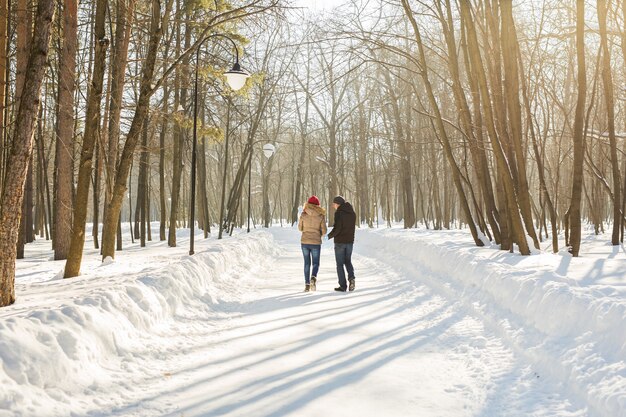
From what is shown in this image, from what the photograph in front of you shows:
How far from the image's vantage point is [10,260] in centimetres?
663

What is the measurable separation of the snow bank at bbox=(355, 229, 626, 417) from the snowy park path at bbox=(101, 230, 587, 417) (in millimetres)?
212

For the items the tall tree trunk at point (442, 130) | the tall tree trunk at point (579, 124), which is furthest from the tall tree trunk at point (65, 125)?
the tall tree trunk at point (579, 124)

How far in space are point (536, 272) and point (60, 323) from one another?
6630mm

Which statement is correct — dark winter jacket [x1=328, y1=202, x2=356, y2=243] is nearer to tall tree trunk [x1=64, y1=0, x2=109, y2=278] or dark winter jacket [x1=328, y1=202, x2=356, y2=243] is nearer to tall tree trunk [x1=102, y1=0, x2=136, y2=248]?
tall tree trunk [x1=64, y1=0, x2=109, y2=278]

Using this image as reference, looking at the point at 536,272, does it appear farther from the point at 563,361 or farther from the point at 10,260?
the point at 10,260

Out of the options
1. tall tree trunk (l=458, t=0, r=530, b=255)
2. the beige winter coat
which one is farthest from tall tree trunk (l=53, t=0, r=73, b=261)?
tall tree trunk (l=458, t=0, r=530, b=255)

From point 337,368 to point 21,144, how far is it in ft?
16.3

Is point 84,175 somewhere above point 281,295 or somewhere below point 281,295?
above

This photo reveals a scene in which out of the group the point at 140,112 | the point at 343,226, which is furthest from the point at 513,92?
the point at 140,112

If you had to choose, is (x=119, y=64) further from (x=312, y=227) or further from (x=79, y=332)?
(x=79, y=332)

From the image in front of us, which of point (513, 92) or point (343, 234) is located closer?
point (343, 234)

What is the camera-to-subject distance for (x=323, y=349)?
222 inches

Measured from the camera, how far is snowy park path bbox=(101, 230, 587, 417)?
4.04 m

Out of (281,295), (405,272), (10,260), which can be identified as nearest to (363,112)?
(405,272)
